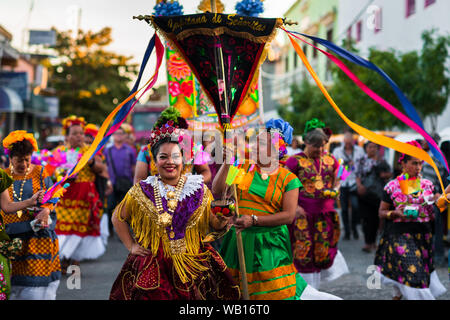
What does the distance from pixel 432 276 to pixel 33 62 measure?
34843mm

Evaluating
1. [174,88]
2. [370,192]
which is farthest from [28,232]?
[370,192]

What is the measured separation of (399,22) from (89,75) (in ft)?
56.6

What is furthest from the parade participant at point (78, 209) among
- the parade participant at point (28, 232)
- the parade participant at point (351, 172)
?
the parade participant at point (351, 172)

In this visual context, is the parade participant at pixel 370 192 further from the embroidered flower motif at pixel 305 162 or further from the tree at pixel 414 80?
the tree at pixel 414 80

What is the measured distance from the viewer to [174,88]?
7531mm

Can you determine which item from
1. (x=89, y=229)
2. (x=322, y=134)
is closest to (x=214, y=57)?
(x=322, y=134)

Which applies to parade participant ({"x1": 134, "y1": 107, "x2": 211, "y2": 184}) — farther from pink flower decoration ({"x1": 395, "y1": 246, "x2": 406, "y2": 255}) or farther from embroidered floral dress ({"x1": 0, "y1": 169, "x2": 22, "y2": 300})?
pink flower decoration ({"x1": 395, "y1": 246, "x2": 406, "y2": 255})

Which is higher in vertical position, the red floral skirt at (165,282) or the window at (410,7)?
the window at (410,7)

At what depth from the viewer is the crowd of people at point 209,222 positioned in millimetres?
4121

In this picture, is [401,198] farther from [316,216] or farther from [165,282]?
[165,282]

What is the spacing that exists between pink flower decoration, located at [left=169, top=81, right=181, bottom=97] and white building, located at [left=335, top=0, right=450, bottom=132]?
9.62 m

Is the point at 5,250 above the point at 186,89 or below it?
below
